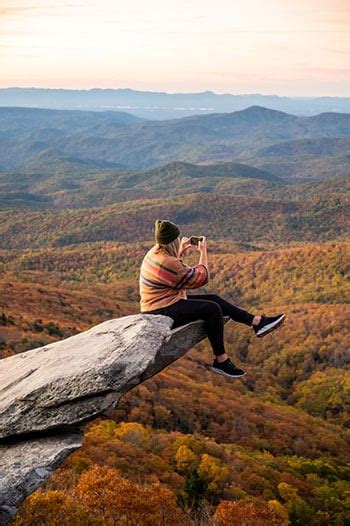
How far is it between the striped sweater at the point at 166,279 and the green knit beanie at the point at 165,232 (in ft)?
0.95

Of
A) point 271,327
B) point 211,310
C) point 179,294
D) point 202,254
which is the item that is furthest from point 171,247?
point 271,327

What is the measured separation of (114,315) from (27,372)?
60.6 meters

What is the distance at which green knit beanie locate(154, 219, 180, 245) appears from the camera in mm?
9938

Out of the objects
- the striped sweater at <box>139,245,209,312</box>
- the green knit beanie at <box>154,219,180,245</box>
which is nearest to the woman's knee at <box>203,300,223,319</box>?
the striped sweater at <box>139,245,209,312</box>

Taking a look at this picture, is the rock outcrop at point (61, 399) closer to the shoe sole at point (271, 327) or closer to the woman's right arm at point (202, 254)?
the woman's right arm at point (202, 254)

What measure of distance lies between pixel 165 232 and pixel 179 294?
4.66 feet

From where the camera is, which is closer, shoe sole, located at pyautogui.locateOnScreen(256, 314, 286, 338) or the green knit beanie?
the green knit beanie

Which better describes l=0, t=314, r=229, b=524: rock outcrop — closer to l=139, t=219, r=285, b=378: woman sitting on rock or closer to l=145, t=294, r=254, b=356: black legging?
l=145, t=294, r=254, b=356: black legging

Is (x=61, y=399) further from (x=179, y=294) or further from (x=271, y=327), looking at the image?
(x=271, y=327)

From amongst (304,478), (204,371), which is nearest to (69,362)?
(304,478)

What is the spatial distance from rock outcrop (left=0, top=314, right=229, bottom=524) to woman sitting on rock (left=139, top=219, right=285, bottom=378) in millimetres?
→ 620

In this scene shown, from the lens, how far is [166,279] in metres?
10.1

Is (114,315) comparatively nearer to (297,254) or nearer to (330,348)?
(330,348)

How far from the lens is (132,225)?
195875mm
